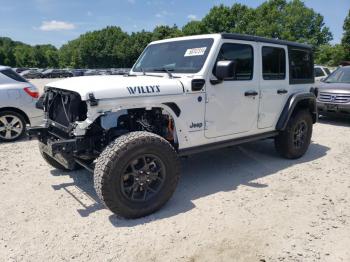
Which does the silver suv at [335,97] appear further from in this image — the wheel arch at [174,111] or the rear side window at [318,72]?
the wheel arch at [174,111]

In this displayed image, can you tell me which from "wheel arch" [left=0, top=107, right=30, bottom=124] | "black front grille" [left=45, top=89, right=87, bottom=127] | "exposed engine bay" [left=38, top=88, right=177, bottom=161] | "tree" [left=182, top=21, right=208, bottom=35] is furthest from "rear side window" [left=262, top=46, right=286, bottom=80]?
"tree" [left=182, top=21, right=208, bottom=35]

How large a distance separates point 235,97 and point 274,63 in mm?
1173

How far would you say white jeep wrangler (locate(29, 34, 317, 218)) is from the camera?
3.57m

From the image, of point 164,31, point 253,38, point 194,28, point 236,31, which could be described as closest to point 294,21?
A: point 236,31

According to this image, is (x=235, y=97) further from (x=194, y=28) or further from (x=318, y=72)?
(x=194, y=28)

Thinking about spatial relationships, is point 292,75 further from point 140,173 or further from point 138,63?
point 140,173

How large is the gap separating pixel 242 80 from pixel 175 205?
199 cm

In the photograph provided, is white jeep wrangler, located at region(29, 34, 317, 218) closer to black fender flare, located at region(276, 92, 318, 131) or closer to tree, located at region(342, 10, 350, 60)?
black fender flare, located at region(276, 92, 318, 131)

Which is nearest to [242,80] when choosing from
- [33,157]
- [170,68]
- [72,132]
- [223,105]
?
[223,105]

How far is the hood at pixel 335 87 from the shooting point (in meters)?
9.31

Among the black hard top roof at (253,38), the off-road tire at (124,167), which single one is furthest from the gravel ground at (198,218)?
the black hard top roof at (253,38)

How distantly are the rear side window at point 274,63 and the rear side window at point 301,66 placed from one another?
24 cm

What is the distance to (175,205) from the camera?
4105 mm

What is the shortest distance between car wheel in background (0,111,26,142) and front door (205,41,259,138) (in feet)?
15.2
